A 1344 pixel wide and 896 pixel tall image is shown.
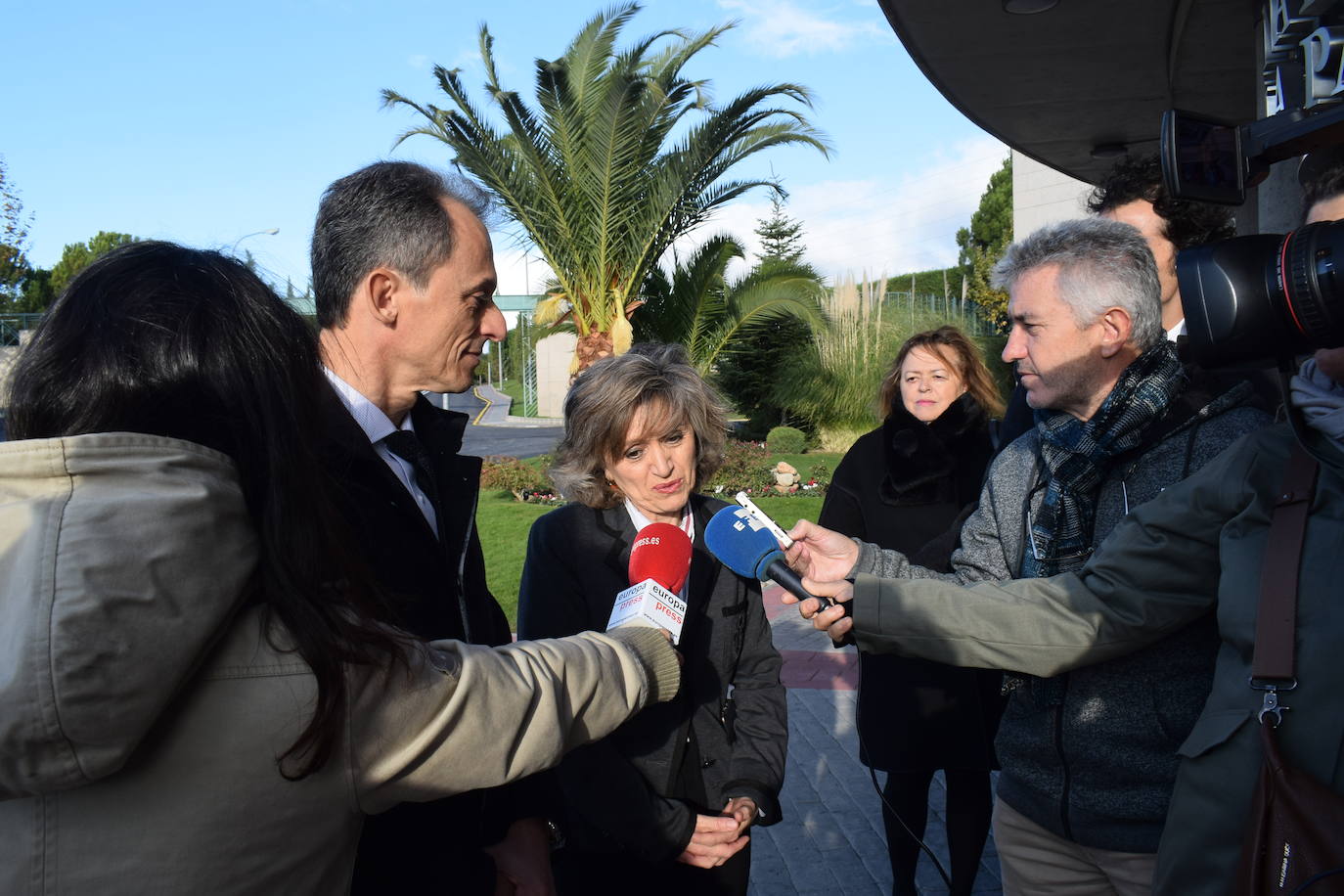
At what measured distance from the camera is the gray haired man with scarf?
2014mm

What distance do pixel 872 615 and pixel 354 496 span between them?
3.71 feet

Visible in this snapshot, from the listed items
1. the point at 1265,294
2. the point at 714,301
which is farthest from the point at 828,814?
the point at 714,301

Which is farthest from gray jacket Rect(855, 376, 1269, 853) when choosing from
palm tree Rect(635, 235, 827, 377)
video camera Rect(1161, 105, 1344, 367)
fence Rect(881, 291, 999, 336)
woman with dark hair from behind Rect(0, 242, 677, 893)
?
fence Rect(881, 291, 999, 336)

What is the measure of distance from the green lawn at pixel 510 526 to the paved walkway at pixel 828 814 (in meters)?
2.69

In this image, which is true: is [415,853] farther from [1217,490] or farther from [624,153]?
[624,153]

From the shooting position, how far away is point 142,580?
102 cm

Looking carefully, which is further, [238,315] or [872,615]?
[872,615]

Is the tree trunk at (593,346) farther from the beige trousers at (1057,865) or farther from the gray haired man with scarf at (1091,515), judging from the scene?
the beige trousers at (1057,865)

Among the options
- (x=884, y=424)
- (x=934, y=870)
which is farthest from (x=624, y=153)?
(x=934, y=870)

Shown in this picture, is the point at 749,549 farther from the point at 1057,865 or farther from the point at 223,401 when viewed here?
the point at 223,401

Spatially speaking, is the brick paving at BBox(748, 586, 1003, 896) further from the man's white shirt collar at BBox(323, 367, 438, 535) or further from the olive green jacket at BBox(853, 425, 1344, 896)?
the man's white shirt collar at BBox(323, 367, 438, 535)

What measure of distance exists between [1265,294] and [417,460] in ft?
5.10

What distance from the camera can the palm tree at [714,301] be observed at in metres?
16.2

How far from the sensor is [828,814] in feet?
15.0
